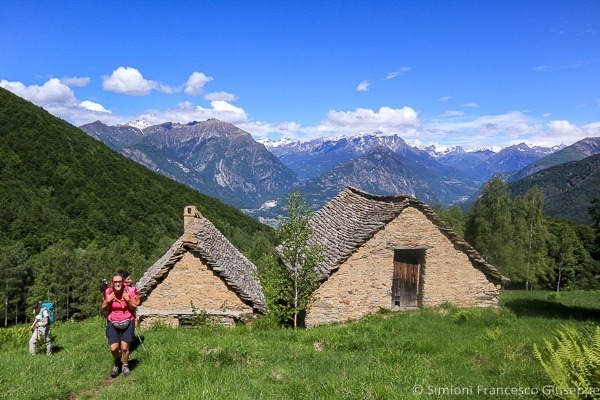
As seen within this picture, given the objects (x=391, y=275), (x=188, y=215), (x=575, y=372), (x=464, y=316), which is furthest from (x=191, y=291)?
(x=575, y=372)

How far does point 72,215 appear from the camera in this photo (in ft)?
319

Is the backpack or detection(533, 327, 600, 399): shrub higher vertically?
detection(533, 327, 600, 399): shrub

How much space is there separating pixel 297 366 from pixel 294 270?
7396 mm

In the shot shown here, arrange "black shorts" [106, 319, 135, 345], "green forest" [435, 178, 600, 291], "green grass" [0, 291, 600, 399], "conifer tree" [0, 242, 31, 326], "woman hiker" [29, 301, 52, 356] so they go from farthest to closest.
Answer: "conifer tree" [0, 242, 31, 326]
"green forest" [435, 178, 600, 291]
"woman hiker" [29, 301, 52, 356]
"black shorts" [106, 319, 135, 345]
"green grass" [0, 291, 600, 399]

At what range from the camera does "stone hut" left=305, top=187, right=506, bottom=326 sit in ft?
56.4

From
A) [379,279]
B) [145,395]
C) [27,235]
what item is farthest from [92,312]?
[145,395]

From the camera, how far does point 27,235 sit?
77750 millimetres

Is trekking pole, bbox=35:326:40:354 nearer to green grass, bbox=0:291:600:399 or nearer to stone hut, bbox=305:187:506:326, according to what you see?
green grass, bbox=0:291:600:399

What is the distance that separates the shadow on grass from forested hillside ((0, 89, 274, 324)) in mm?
42758

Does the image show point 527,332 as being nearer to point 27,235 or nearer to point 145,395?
point 145,395

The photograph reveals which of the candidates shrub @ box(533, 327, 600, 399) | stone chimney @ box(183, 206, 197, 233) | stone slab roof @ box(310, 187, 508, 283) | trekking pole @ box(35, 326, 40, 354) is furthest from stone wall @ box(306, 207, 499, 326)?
shrub @ box(533, 327, 600, 399)

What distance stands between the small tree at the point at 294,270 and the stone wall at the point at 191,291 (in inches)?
88.9

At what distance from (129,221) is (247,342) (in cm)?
10232

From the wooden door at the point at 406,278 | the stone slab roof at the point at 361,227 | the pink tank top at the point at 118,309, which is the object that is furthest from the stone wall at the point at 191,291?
the pink tank top at the point at 118,309
